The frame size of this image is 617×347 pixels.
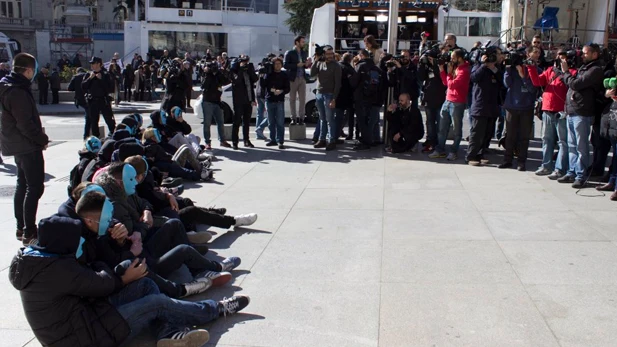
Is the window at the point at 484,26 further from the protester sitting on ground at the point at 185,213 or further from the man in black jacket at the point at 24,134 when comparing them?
the man in black jacket at the point at 24,134

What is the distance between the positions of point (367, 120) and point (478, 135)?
2430mm

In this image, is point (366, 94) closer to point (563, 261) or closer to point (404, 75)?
point (404, 75)

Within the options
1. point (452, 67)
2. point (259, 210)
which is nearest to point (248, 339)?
point (259, 210)

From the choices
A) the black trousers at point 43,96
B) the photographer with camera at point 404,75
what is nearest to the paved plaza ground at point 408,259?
the photographer with camera at point 404,75

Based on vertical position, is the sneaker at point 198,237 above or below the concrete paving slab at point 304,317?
above

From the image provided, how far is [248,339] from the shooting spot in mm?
4250

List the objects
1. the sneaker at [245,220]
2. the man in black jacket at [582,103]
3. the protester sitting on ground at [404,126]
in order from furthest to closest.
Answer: the protester sitting on ground at [404,126], the man in black jacket at [582,103], the sneaker at [245,220]

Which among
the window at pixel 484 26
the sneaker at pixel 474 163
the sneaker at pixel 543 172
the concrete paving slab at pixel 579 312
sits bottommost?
the concrete paving slab at pixel 579 312

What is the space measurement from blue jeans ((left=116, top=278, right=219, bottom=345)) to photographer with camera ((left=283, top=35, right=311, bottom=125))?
367 inches

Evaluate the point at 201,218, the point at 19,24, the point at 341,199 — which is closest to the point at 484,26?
the point at 341,199

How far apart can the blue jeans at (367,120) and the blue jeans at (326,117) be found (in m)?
0.52

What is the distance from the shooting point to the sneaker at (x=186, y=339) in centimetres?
401

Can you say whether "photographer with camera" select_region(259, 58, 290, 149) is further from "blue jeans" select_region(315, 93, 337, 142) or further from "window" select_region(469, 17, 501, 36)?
"window" select_region(469, 17, 501, 36)

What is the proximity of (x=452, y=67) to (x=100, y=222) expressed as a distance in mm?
7654
